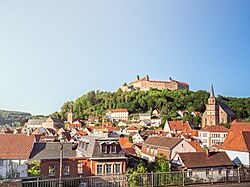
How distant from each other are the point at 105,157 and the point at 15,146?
8.96 m

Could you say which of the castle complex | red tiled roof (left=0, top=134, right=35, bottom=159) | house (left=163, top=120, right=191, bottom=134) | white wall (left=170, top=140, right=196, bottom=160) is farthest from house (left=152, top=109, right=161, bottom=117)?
red tiled roof (left=0, top=134, right=35, bottom=159)

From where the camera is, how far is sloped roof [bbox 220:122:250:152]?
34.2 m

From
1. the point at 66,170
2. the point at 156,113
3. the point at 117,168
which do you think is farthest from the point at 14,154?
the point at 156,113

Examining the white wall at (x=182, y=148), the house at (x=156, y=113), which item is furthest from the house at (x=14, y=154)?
the house at (x=156, y=113)

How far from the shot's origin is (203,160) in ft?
97.7

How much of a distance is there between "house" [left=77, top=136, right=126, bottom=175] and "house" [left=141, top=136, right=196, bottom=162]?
12326 millimetres

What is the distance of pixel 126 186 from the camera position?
51.5ft

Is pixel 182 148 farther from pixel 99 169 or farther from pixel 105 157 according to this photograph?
pixel 99 169

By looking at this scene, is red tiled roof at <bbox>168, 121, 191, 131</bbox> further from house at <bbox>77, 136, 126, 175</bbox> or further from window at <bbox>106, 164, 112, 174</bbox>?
window at <bbox>106, 164, 112, 174</bbox>

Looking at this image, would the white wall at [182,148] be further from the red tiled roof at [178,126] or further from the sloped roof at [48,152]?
the red tiled roof at [178,126]

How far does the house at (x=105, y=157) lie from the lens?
25.1m

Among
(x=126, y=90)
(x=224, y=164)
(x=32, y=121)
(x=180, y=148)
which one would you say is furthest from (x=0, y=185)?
(x=126, y=90)

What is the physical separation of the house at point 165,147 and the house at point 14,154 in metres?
17.1

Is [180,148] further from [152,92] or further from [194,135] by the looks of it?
[152,92]
